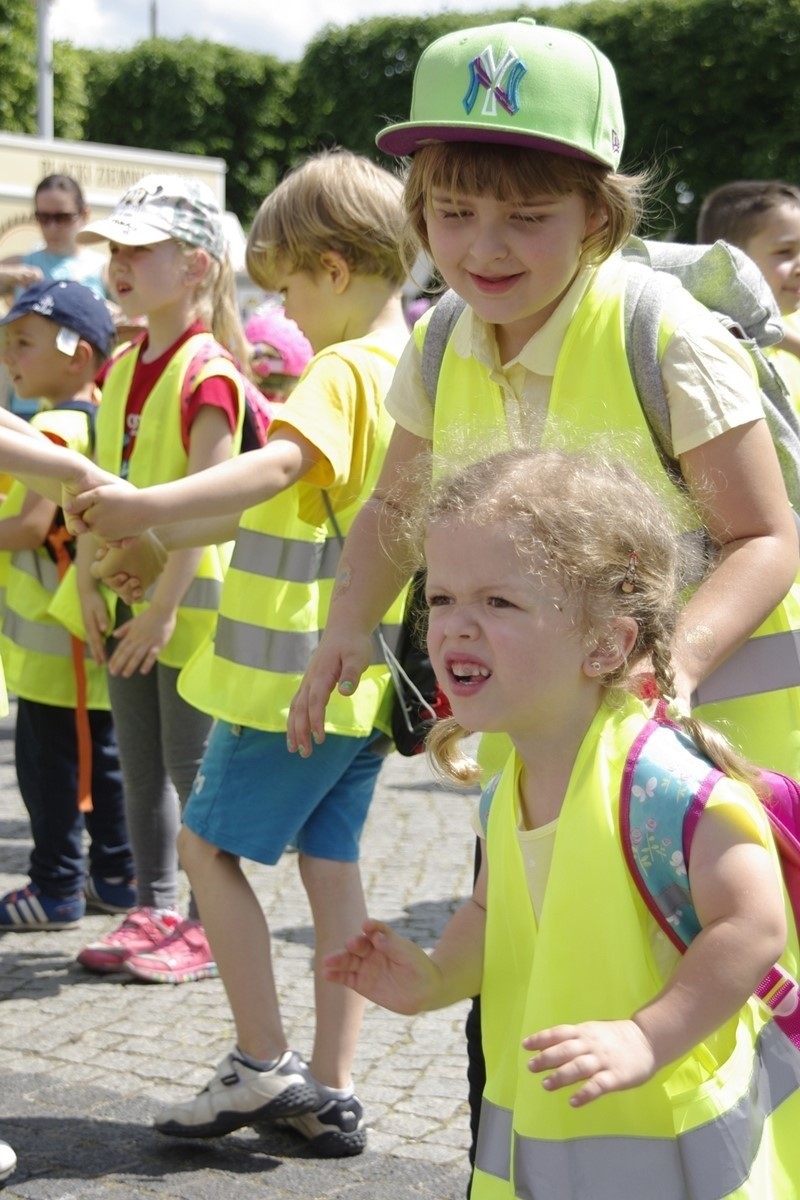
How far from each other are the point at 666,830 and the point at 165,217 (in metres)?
2.90

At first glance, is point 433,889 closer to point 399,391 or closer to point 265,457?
point 265,457

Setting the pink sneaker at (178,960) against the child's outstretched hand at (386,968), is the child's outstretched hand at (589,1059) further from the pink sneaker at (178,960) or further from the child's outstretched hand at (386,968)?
the pink sneaker at (178,960)

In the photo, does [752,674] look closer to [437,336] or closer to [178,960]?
[437,336]

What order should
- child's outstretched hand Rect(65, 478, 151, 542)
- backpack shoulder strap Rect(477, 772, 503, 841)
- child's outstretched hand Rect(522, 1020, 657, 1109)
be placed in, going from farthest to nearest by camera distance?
child's outstretched hand Rect(65, 478, 151, 542) < backpack shoulder strap Rect(477, 772, 503, 841) < child's outstretched hand Rect(522, 1020, 657, 1109)

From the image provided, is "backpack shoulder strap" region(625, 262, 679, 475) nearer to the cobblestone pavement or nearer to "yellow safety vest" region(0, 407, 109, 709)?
the cobblestone pavement

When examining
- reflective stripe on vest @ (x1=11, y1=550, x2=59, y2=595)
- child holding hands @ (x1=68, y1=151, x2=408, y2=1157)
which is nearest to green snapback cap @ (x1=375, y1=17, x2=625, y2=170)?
child holding hands @ (x1=68, y1=151, x2=408, y2=1157)

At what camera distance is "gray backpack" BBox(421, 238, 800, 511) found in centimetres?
227

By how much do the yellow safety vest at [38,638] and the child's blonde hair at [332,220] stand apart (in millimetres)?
1506

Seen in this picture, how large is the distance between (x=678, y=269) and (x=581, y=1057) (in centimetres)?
133

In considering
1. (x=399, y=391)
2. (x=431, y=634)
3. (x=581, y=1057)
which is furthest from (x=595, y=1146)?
(x=399, y=391)

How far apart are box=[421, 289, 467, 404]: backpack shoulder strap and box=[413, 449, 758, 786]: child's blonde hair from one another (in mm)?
522

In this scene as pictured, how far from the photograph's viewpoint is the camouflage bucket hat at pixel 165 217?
427 centimetres

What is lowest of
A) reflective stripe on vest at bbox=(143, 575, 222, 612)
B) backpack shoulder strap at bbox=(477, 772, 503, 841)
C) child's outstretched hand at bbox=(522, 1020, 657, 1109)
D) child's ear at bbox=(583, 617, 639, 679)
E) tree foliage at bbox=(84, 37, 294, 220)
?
reflective stripe on vest at bbox=(143, 575, 222, 612)

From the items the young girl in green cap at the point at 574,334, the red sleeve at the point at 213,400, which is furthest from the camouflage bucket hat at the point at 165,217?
the young girl in green cap at the point at 574,334
